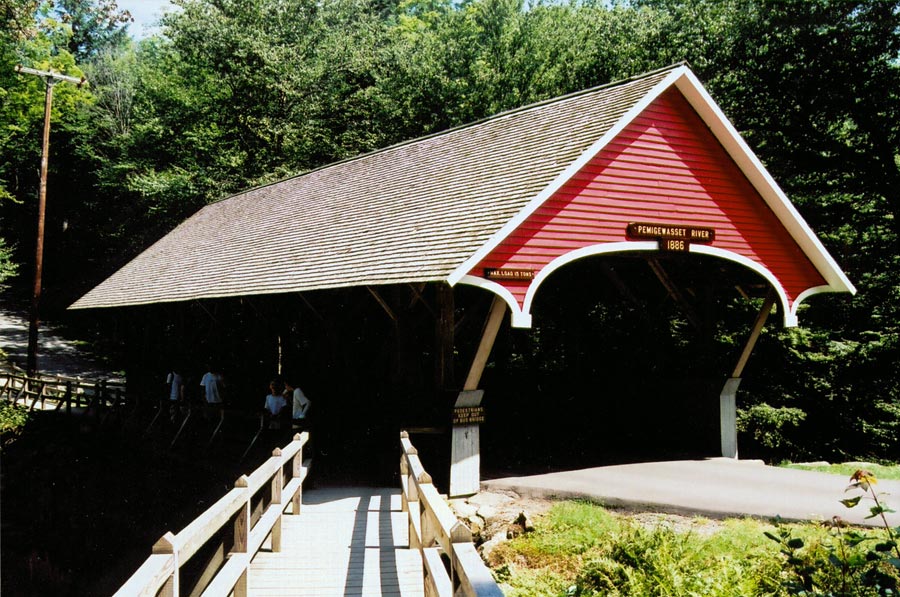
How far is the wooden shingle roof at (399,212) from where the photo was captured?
10.3 metres

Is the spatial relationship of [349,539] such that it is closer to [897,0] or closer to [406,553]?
[406,553]

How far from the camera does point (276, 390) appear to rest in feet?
42.8

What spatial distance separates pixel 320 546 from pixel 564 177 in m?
5.79

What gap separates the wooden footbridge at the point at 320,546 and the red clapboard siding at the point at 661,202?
359 centimetres

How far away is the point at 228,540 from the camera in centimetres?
523

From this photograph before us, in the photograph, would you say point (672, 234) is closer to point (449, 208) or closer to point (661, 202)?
point (661, 202)

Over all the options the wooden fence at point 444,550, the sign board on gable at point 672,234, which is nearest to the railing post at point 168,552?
the wooden fence at point 444,550

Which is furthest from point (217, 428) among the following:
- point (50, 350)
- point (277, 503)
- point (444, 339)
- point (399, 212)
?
point (50, 350)

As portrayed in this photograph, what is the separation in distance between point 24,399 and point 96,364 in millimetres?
10780

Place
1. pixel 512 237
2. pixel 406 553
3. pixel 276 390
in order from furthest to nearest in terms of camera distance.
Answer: pixel 276 390
pixel 512 237
pixel 406 553

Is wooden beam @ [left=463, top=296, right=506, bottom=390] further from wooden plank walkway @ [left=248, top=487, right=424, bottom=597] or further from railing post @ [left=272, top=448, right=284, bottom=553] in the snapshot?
railing post @ [left=272, top=448, right=284, bottom=553]

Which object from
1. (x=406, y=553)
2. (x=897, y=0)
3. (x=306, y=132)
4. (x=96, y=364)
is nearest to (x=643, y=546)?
(x=406, y=553)

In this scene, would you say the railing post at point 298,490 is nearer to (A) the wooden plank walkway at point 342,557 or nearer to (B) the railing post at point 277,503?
(A) the wooden plank walkway at point 342,557

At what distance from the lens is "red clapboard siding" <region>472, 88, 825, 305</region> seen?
10.2 m
